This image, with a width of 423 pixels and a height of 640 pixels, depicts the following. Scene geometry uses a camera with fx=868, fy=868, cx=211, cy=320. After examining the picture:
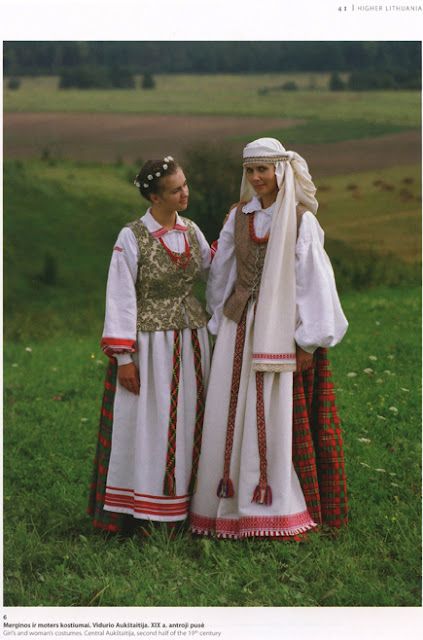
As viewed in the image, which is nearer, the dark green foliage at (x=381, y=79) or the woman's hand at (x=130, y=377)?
the woman's hand at (x=130, y=377)

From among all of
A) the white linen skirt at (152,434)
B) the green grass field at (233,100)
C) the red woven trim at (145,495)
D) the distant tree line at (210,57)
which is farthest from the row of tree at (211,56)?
the red woven trim at (145,495)

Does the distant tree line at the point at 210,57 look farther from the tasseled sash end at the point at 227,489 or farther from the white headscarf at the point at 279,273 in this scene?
the tasseled sash end at the point at 227,489

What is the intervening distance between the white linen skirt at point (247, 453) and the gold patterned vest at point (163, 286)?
0.19 meters

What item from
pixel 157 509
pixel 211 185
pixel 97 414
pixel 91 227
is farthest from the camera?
pixel 91 227

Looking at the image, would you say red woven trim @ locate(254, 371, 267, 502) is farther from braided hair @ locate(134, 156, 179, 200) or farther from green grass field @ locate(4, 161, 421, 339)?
green grass field @ locate(4, 161, 421, 339)

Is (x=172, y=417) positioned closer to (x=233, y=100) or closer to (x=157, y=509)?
(x=157, y=509)

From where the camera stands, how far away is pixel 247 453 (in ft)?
12.5

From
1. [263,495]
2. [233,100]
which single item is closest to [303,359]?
[263,495]

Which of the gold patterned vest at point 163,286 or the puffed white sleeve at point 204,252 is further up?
the puffed white sleeve at point 204,252

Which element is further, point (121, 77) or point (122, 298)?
point (121, 77)

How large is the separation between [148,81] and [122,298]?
16.0ft

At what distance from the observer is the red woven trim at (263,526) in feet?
12.4

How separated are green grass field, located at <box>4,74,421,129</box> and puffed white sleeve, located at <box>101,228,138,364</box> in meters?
4.64
